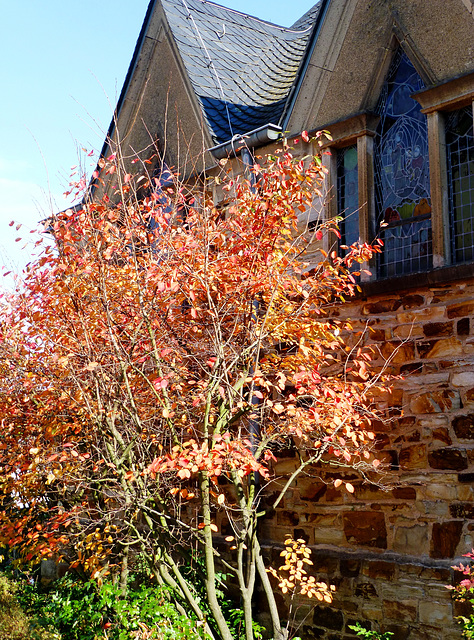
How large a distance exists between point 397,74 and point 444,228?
5.43 ft

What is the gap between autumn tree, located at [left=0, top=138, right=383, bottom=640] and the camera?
198 inches

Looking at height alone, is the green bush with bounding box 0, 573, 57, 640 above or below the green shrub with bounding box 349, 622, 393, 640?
below

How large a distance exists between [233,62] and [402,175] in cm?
445

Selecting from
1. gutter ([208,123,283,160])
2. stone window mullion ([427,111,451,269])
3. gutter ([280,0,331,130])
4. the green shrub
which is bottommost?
the green shrub

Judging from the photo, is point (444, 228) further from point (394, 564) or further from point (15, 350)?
point (15, 350)

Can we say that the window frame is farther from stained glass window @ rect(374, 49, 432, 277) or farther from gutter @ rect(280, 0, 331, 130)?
gutter @ rect(280, 0, 331, 130)

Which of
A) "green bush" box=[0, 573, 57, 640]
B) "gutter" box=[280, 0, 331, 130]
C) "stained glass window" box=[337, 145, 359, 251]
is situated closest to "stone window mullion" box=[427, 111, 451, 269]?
"stained glass window" box=[337, 145, 359, 251]

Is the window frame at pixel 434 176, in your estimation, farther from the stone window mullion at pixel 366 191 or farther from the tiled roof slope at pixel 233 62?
the tiled roof slope at pixel 233 62

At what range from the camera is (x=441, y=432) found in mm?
5621

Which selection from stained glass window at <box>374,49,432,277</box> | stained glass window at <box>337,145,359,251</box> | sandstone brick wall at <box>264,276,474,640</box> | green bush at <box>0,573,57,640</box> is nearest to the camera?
sandstone brick wall at <box>264,276,474,640</box>

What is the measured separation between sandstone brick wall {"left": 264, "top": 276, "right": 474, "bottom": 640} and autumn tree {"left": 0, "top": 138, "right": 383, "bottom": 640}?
291mm

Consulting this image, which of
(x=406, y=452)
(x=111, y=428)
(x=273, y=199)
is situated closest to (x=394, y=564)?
(x=406, y=452)

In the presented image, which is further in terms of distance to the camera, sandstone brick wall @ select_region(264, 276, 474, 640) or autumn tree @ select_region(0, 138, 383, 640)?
sandstone brick wall @ select_region(264, 276, 474, 640)

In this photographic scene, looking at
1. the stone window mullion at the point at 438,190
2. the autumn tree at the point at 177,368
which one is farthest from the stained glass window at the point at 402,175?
the autumn tree at the point at 177,368
